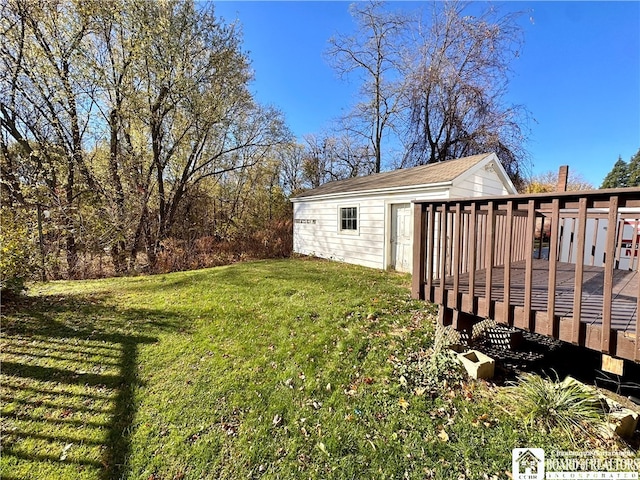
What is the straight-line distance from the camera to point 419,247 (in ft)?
9.30

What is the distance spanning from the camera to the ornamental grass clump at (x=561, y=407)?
2061 millimetres

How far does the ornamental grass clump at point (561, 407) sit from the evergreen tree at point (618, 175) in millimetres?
38097

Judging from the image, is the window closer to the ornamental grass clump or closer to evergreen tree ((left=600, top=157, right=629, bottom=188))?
the ornamental grass clump

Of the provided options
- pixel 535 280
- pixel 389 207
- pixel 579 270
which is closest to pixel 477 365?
pixel 579 270

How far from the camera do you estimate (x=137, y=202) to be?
32.5ft

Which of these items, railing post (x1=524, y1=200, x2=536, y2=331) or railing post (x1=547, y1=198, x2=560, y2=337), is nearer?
railing post (x1=547, y1=198, x2=560, y2=337)

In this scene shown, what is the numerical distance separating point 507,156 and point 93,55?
1650cm

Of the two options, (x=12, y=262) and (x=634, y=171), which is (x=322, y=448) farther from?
(x=634, y=171)

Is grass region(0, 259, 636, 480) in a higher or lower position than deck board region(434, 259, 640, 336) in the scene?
lower

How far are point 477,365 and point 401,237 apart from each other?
4996 millimetres

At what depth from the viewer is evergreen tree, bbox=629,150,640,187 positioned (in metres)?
25.2

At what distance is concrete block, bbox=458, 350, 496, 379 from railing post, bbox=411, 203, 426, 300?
741 millimetres

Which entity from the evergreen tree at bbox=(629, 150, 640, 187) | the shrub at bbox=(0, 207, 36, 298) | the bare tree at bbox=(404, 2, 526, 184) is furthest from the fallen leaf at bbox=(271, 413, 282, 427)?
the evergreen tree at bbox=(629, 150, 640, 187)

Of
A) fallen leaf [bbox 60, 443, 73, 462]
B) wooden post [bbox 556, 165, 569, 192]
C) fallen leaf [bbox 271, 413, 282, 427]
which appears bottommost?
fallen leaf [bbox 60, 443, 73, 462]
